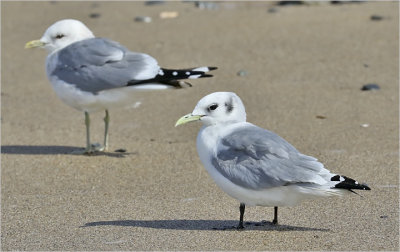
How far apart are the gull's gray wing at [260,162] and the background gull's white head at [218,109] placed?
0.16 m

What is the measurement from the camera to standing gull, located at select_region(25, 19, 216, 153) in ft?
23.8

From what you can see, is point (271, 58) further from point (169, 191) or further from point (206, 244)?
point (206, 244)

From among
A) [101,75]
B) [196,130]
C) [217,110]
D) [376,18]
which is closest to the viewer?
[217,110]

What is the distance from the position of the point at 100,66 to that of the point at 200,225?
2.70m

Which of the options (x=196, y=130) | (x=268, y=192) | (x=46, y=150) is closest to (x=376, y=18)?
(x=196, y=130)

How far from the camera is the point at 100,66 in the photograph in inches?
293

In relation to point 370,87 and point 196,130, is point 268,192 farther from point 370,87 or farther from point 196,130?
point 370,87

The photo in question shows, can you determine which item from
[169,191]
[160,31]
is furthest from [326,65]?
[169,191]

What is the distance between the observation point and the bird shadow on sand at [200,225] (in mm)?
5082

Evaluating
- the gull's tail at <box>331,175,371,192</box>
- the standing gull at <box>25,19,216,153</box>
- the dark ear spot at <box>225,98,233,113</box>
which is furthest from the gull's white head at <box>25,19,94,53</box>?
the gull's tail at <box>331,175,371,192</box>

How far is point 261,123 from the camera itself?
8102 millimetres

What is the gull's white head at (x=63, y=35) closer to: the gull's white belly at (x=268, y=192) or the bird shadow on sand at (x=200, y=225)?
the bird shadow on sand at (x=200, y=225)

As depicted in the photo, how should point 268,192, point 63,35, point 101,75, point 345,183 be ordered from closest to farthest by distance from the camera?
point 345,183 < point 268,192 < point 101,75 < point 63,35

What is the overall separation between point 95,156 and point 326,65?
359cm
